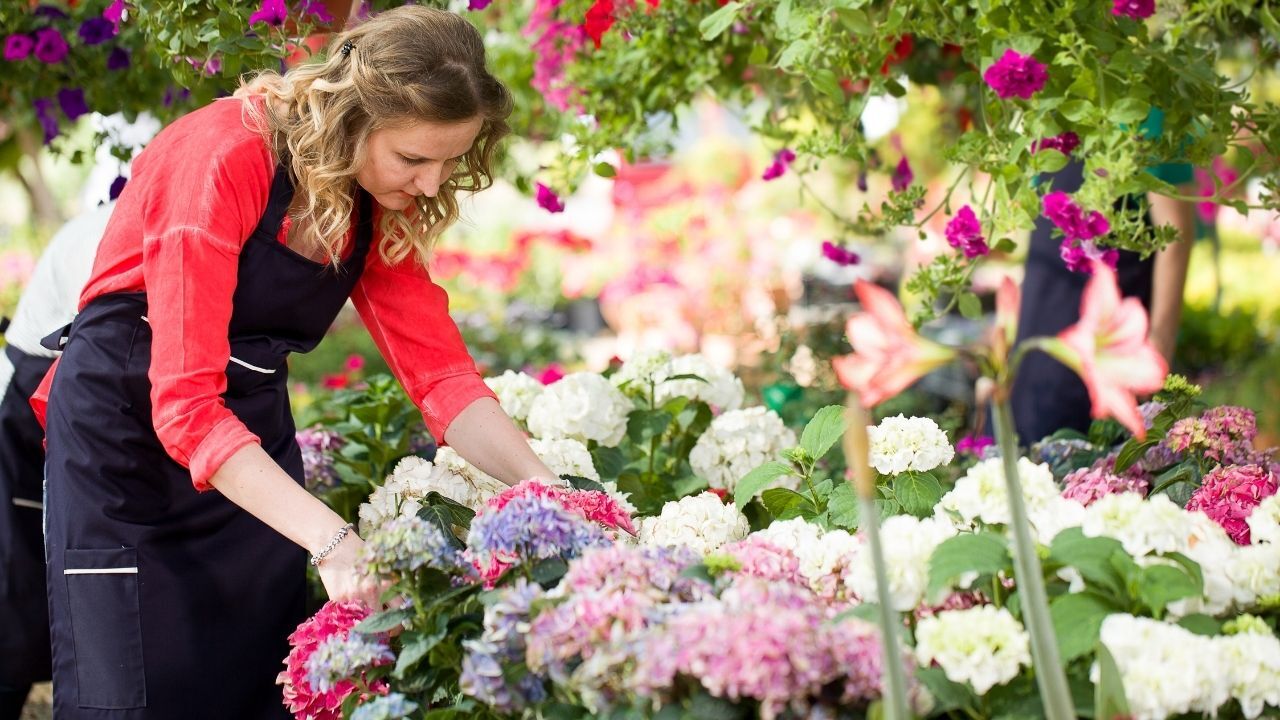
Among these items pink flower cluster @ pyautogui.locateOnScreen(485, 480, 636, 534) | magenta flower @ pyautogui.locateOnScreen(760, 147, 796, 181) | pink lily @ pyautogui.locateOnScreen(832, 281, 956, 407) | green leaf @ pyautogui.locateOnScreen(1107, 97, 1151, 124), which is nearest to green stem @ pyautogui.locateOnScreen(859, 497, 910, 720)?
pink lily @ pyautogui.locateOnScreen(832, 281, 956, 407)

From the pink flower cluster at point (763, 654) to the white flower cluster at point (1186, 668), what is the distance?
9.6 inches

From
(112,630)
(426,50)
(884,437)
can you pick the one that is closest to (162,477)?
(112,630)

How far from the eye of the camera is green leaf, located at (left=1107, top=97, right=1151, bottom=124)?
185 cm

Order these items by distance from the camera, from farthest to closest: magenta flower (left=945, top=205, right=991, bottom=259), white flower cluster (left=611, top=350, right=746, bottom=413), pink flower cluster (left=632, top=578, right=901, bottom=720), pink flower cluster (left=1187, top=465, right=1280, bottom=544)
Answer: white flower cluster (left=611, top=350, right=746, bottom=413)
magenta flower (left=945, top=205, right=991, bottom=259)
pink flower cluster (left=1187, top=465, right=1280, bottom=544)
pink flower cluster (left=632, top=578, right=901, bottom=720)

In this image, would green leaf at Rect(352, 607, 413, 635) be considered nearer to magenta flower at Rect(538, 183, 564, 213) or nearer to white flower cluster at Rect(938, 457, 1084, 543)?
white flower cluster at Rect(938, 457, 1084, 543)

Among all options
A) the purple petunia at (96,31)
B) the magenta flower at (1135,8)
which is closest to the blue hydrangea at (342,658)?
the magenta flower at (1135,8)

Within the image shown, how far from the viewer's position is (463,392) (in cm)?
191

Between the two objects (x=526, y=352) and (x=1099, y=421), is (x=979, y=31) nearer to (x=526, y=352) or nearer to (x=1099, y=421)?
(x=1099, y=421)

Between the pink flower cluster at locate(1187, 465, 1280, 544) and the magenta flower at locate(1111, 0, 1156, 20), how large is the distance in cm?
69

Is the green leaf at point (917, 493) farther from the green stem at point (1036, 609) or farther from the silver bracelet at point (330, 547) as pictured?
the silver bracelet at point (330, 547)

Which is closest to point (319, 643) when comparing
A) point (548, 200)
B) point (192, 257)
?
point (192, 257)

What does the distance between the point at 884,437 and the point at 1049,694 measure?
658mm

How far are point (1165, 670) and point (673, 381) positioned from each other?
133 cm

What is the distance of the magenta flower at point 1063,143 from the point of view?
6.51 feet
